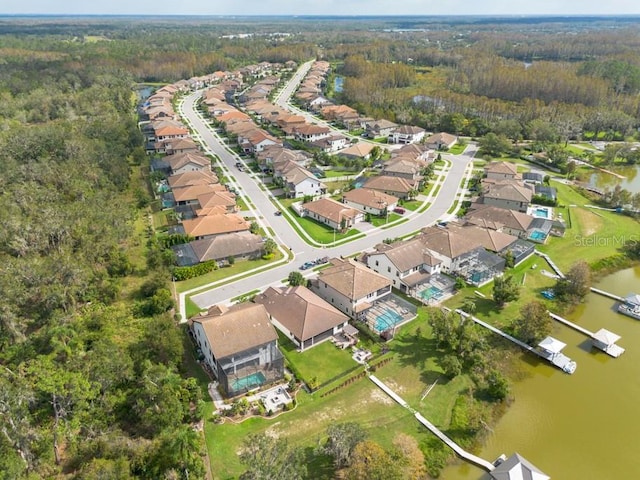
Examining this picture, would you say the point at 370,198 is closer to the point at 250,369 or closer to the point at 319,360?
the point at 319,360

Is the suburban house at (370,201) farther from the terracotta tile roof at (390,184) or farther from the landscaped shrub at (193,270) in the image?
the landscaped shrub at (193,270)

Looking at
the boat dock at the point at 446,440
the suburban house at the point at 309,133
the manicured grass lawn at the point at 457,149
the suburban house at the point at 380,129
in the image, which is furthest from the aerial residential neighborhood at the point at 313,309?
the suburban house at the point at 380,129

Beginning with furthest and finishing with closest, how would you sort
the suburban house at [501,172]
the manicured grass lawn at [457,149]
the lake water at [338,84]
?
the lake water at [338,84]
the manicured grass lawn at [457,149]
the suburban house at [501,172]

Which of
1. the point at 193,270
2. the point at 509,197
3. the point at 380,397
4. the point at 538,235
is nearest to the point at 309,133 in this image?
the point at 509,197

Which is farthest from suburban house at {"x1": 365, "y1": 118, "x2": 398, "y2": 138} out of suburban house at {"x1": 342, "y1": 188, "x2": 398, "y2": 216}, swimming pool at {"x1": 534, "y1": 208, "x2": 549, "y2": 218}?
swimming pool at {"x1": 534, "y1": 208, "x2": 549, "y2": 218}

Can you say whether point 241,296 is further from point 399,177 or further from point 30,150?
point 30,150

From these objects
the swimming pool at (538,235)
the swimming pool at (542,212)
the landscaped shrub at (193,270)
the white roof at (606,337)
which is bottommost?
the swimming pool at (542,212)

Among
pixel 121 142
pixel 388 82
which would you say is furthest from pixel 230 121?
pixel 388 82
